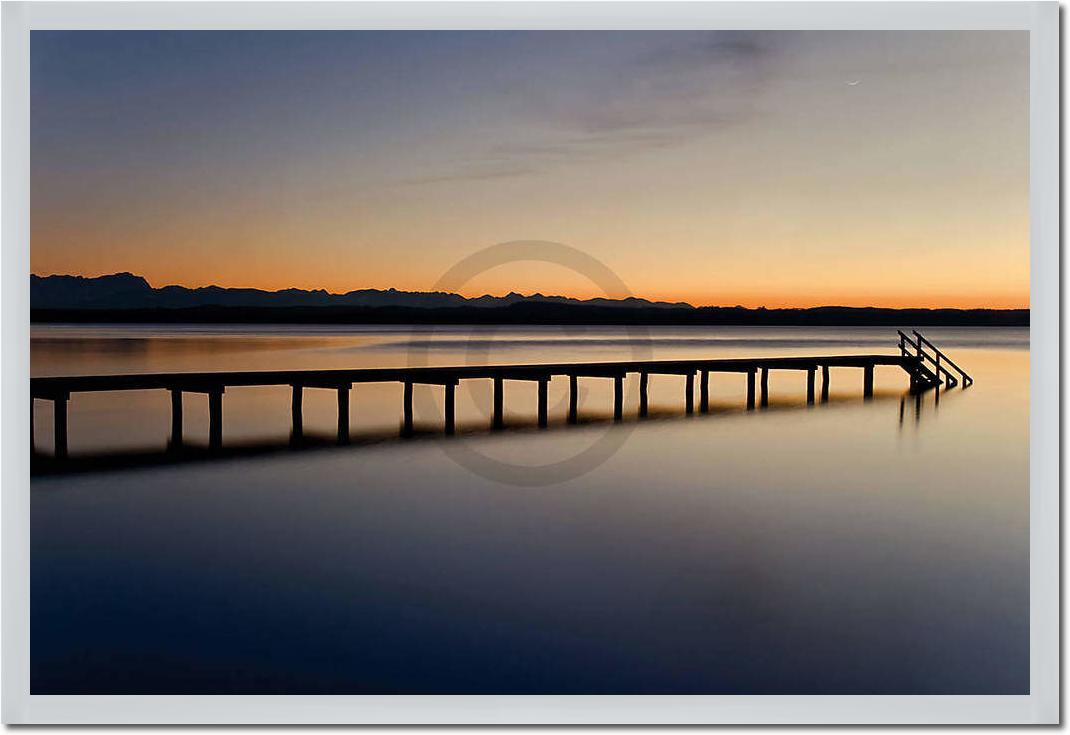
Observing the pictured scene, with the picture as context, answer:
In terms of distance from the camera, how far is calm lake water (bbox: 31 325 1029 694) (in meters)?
4.20

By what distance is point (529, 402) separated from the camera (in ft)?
50.4

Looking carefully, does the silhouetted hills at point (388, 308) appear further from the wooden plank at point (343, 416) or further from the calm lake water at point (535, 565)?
the wooden plank at point (343, 416)

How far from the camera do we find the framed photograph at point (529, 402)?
379cm

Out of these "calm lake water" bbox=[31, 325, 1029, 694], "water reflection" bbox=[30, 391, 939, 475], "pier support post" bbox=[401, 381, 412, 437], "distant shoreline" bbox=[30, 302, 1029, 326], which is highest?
"distant shoreline" bbox=[30, 302, 1029, 326]

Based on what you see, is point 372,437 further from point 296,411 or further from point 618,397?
point 618,397

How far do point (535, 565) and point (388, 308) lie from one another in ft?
33.9

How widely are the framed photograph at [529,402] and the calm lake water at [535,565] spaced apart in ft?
0.10

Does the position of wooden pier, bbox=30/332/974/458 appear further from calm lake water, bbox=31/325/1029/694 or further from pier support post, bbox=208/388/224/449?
calm lake water, bbox=31/325/1029/694

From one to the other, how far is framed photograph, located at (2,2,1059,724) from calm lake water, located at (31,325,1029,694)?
0.10 ft

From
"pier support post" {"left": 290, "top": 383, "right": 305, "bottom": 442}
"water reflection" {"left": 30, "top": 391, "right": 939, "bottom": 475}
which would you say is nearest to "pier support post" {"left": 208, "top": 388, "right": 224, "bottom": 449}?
"water reflection" {"left": 30, "top": 391, "right": 939, "bottom": 475}

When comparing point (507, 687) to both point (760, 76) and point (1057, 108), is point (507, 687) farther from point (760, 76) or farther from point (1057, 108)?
point (760, 76)

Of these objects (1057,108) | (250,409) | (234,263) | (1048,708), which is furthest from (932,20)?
(250,409)

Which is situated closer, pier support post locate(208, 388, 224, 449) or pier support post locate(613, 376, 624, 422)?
pier support post locate(208, 388, 224, 449)

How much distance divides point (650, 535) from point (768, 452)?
12.8ft
